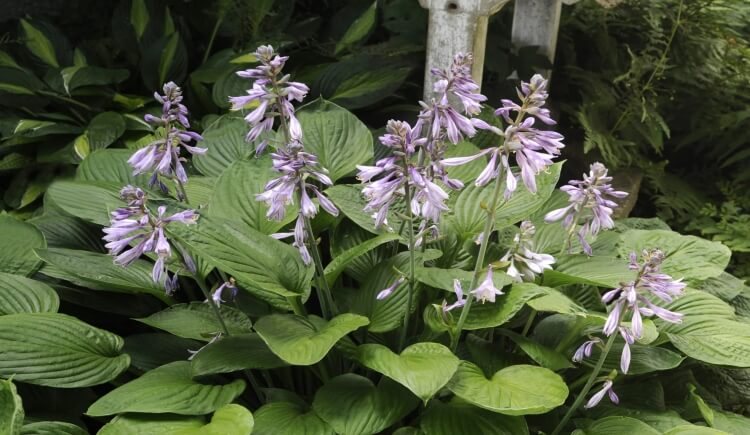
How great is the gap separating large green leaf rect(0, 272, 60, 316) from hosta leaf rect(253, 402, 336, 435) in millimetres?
733

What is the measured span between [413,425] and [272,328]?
515 millimetres

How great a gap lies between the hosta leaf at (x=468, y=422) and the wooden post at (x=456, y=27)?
5.26 ft

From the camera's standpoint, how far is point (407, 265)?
2273mm

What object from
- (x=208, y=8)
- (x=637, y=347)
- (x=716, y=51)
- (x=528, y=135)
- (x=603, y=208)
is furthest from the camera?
(x=208, y=8)

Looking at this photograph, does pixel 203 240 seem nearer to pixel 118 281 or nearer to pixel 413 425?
pixel 118 281

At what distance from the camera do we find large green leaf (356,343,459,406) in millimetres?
1854

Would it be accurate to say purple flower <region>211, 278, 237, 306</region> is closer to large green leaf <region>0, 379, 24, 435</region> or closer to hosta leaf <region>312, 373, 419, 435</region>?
hosta leaf <region>312, 373, 419, 435</region>

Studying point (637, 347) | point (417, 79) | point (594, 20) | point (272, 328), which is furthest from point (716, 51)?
point (272, 328)

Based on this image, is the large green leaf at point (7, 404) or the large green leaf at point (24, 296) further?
the large green leaf at point (24, 296)

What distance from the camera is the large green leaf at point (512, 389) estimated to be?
1.90 meters

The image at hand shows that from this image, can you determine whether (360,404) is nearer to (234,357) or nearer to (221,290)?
(234,357)

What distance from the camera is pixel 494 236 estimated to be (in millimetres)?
2811

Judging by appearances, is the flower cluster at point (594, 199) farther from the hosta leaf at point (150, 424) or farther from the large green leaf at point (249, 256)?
the hosta leaf at point (150, 424)

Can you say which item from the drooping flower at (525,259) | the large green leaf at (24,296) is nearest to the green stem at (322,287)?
the drooping flower at (525,259)
